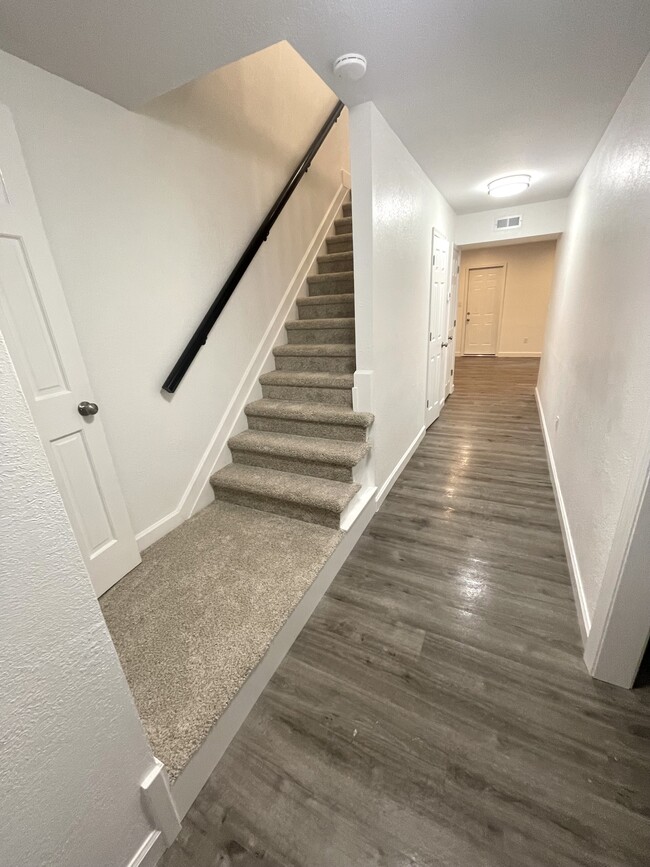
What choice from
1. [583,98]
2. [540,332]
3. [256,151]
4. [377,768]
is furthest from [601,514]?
[540,332]

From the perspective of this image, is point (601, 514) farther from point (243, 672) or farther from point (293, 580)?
point (243, 672)

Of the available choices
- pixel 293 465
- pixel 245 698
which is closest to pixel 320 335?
pixel 293 465

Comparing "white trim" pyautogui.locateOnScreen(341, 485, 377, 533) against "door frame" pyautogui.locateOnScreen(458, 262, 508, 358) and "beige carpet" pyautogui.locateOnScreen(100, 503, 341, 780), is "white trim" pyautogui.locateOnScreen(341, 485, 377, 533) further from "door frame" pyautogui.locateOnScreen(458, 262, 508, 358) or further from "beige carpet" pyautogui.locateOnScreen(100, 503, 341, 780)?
"door frame" pyautogui.locateOnScreen(458, 262, 508, 358)

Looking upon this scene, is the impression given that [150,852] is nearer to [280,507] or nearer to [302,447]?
[280,507]

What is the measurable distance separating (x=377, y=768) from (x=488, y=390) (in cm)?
492

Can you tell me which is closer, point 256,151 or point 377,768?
point 377,768

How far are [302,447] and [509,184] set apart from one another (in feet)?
9.20

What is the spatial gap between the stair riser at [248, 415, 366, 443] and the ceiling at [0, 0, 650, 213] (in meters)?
1.71

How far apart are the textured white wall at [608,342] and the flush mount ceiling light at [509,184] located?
0.47m

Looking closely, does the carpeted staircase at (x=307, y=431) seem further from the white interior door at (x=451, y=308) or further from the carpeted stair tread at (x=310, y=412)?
the white interior door at (x=451, y=308)

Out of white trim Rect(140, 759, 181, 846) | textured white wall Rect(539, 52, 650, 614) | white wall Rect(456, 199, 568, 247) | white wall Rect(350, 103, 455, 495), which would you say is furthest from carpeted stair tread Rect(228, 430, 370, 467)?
white wall Rect(456, 199, 568, 247)

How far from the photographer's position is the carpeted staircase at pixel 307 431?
2043 millimetres

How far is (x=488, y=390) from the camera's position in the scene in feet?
16.7

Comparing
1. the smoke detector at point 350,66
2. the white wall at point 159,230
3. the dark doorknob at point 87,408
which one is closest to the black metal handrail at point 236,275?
the white wall at point 159,230
